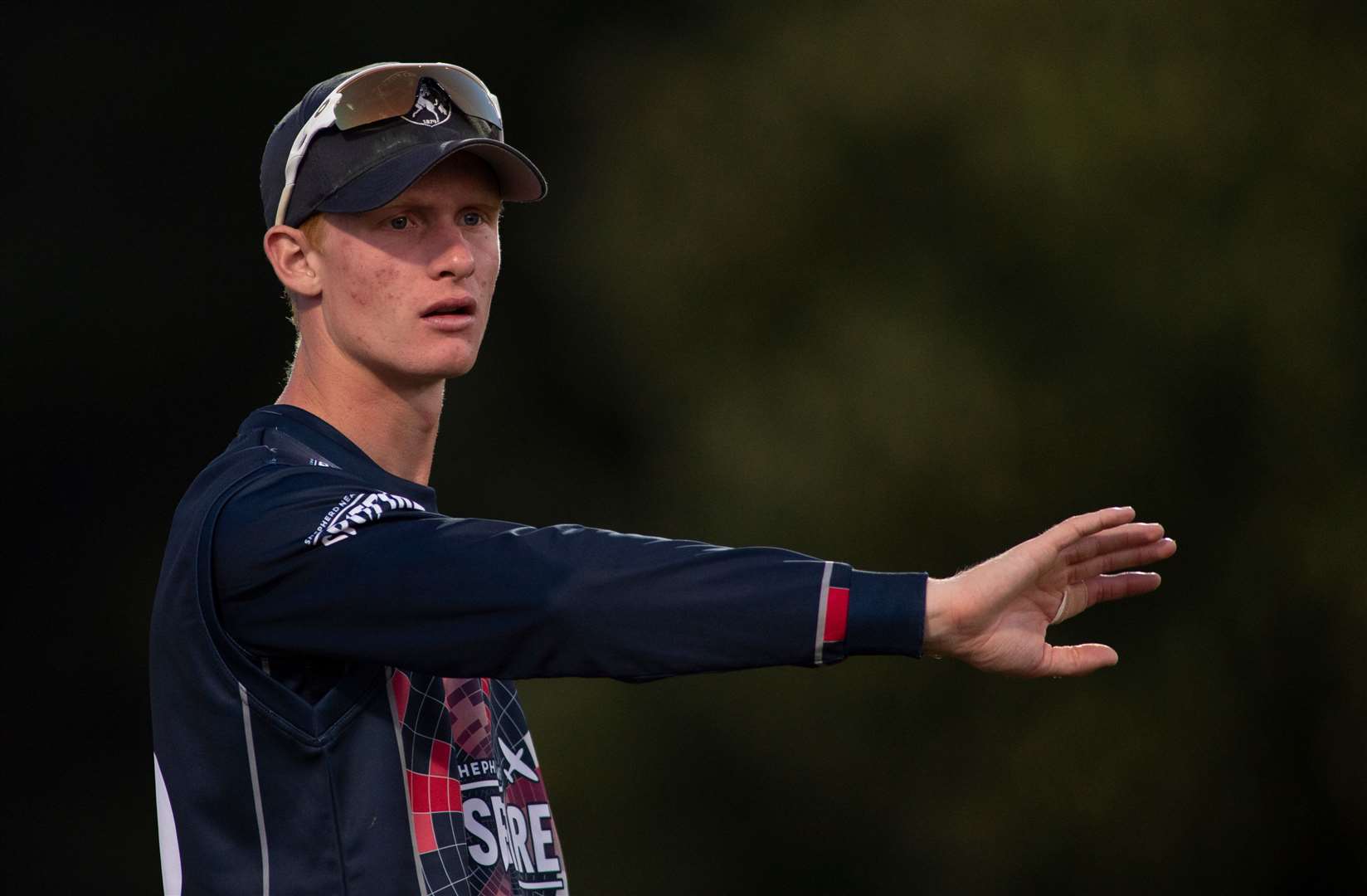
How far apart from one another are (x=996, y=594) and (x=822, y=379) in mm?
3833

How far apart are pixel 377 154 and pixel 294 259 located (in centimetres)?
18

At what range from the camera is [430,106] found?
1938mm

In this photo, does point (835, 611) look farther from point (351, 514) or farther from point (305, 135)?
point (305, 135)

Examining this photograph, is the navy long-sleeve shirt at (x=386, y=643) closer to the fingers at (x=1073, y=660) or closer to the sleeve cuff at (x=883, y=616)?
the sleeve cuff at (x=883, y=616)

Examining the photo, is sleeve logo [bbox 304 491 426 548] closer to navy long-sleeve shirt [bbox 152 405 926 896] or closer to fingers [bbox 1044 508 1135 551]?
navy long-sleeve shirt [bbox 152 405 926 896]

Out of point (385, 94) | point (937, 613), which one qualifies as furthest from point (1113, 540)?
point (385, 94)

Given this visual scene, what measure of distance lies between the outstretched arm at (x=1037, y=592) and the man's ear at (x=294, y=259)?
850mm

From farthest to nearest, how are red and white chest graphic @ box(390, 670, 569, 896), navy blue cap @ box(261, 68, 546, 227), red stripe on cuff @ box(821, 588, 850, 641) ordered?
navy blue cap @ box(261, 68, 546, 227) < red and white chest graphic @ box(390, 670, 569, 896) < red stripe on cuff @ box(821, 588, 850, 641)

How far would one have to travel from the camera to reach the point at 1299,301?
5035 millimetres

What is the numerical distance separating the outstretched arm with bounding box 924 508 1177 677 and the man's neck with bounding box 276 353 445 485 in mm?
732

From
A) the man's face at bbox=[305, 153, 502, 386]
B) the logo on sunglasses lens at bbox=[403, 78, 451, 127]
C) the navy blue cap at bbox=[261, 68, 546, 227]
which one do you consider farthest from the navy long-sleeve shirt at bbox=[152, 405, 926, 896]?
the logo on sunglasses lens at bbox=[403, 78, 451, 127]

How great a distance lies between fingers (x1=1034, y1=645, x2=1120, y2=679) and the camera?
4.96 ft

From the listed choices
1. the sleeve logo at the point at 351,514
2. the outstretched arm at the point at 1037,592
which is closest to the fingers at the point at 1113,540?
the outstretched arm at the point at 1037,592

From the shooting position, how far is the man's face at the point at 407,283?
1902 mm
